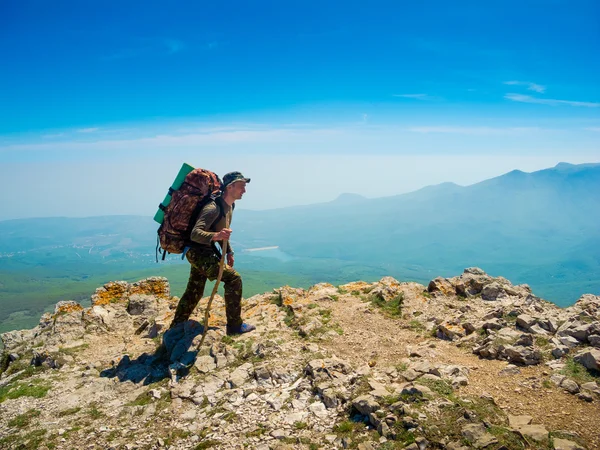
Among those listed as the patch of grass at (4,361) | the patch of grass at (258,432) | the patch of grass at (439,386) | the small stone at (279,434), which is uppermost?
the patch of grass at (439,386)

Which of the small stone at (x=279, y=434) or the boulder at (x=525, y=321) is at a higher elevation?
the boulder at (x=525, y=321)

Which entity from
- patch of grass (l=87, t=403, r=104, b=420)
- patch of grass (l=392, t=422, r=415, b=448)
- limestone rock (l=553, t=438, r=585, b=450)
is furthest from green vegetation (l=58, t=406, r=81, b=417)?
limestone rock (l=553, t=438, r=585, b=450)

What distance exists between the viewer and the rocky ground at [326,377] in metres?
6.21

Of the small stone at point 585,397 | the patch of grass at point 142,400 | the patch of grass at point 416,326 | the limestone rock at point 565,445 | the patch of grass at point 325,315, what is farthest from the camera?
the patch of grass at point 325,315

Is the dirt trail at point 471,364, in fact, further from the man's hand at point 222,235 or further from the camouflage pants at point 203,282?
the man's hand at point 222,235

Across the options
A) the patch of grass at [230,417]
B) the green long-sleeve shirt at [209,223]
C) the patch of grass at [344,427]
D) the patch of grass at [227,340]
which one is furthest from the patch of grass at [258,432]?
the green long-sleeve shirt at [209,223]

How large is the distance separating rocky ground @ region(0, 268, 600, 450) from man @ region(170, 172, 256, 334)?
0.94 m

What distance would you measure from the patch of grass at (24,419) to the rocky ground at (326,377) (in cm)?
5

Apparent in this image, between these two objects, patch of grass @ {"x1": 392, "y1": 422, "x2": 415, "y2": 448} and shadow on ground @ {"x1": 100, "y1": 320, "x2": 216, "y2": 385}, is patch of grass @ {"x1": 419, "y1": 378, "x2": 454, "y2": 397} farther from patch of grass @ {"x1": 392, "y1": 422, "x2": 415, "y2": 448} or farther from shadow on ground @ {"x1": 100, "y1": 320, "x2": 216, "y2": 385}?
shadow on ground @ {"x1": 100, "y1": 320, "x2": 216, "y2": 385}

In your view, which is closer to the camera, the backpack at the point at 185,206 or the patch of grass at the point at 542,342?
the patch of grass at the point at 542,342

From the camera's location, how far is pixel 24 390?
975 cm

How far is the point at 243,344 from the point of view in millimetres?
10461

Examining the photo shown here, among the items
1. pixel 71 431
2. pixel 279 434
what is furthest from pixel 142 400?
pixel 279 434

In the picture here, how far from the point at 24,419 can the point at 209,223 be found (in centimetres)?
671
